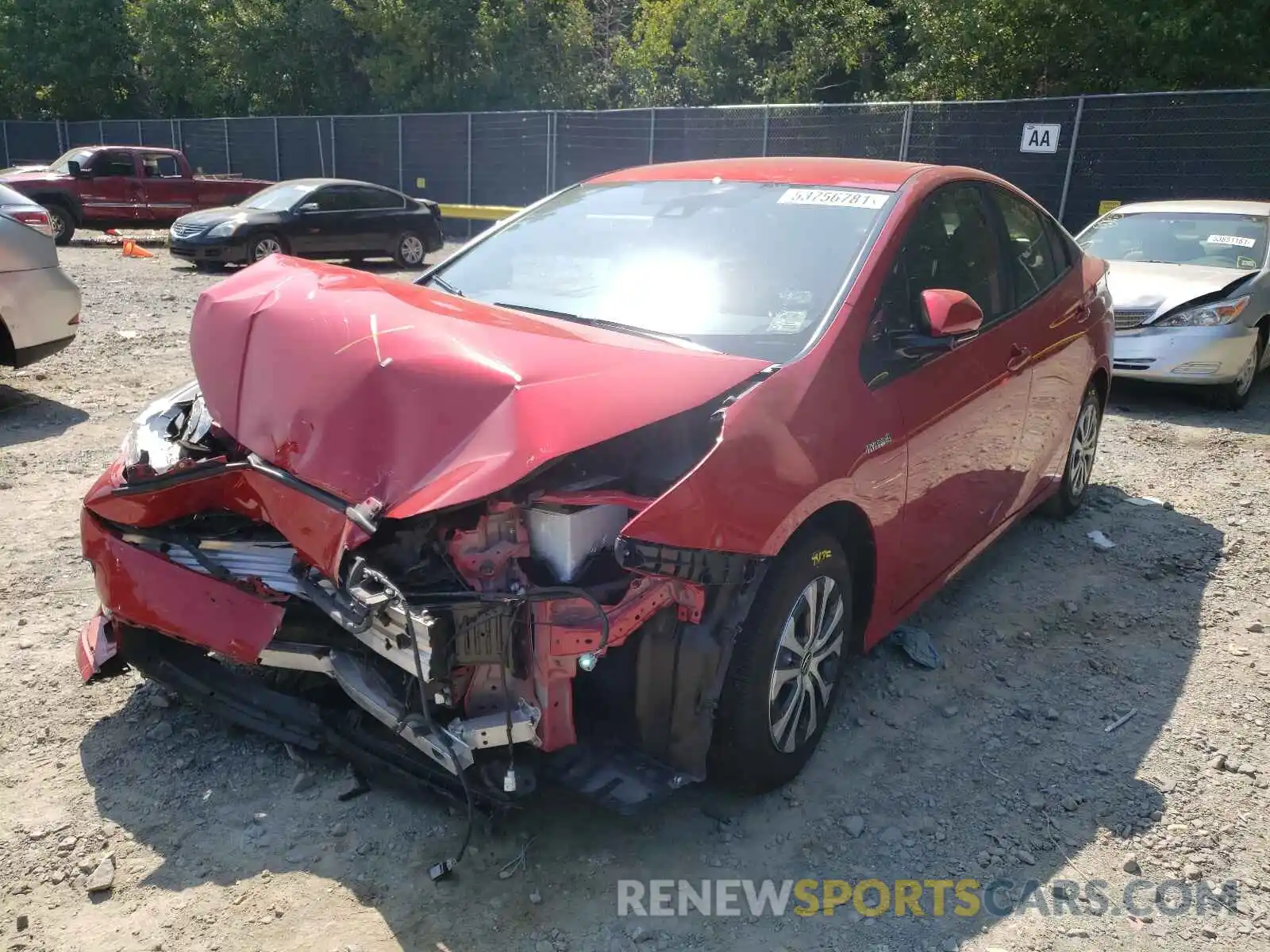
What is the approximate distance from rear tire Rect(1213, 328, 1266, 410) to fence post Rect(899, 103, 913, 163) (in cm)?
771

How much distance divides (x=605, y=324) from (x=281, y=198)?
13.8 m

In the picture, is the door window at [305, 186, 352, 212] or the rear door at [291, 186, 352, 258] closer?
the rear door at [291, 186, 352, 258]

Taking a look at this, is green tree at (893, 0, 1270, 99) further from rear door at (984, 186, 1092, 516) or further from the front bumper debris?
rear door at (984, 186, 1092, 516)

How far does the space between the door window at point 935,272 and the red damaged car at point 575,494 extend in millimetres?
16

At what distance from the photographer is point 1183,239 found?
28.8 ft

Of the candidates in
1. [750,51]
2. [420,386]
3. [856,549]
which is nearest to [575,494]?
[420,386]

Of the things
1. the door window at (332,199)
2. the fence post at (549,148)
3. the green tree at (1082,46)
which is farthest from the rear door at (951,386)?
the fence post at (549,148)

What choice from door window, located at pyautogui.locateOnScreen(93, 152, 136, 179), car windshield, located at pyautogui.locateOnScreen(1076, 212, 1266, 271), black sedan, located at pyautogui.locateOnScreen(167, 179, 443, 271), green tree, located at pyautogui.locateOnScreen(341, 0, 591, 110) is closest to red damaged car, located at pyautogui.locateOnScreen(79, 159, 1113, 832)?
car windshield, located at pyautogui.locateOnScreen(1076, 212, 1266, 271)

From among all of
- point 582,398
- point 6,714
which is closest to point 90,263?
point 6,714

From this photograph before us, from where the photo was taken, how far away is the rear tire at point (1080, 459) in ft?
17.4

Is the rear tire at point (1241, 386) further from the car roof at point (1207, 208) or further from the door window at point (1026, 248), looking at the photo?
the door window at point (1026, 248)

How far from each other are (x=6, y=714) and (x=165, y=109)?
1429 inches

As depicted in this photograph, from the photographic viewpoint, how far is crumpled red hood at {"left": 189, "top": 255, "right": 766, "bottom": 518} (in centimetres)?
251

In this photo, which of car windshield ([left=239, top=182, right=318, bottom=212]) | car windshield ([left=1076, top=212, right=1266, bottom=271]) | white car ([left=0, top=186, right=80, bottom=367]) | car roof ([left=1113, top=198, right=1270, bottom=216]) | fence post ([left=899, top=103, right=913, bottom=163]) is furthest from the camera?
car windshield ([left=239, top=182, right=318, bottom=212])
